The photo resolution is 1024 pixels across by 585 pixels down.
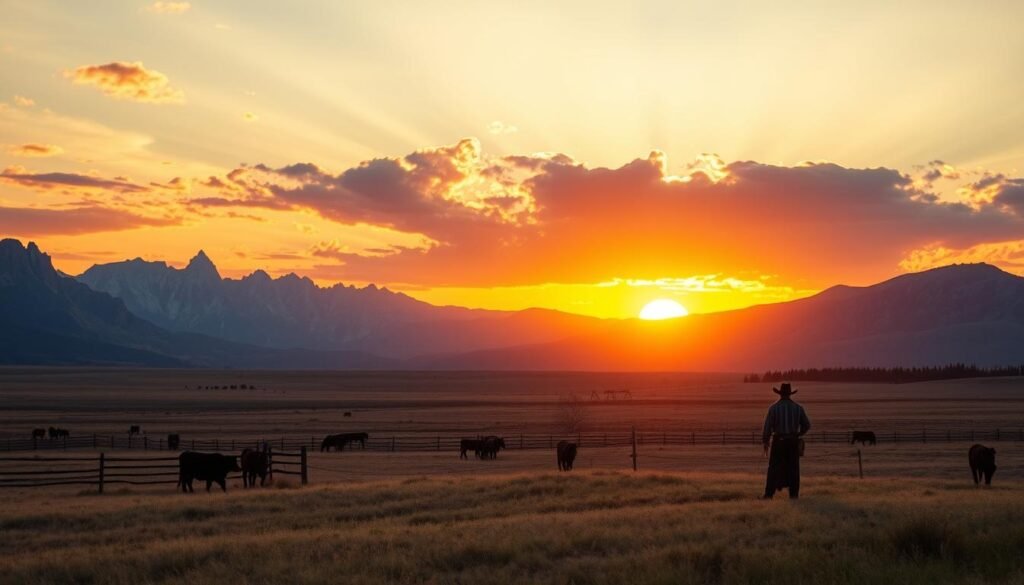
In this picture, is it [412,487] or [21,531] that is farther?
[412,487]

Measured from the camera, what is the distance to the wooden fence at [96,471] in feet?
104

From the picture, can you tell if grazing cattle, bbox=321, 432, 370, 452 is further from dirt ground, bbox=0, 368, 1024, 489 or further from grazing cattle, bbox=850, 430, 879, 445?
grazing cattle, bbox=850, 430, 879, 445

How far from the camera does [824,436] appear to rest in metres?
62.6

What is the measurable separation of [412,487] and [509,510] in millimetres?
5738

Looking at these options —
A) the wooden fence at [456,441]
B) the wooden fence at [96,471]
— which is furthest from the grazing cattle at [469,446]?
the wooden fence at [96,471]

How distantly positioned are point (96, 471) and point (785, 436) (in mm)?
26985

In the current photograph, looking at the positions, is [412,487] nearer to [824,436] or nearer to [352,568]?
[352,568]

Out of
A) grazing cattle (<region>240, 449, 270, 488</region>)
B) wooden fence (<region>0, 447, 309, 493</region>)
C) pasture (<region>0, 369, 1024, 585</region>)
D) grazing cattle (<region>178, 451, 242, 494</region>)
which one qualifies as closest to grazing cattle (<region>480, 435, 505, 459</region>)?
pasture (<region>0, 369, 1024, 585</region>)

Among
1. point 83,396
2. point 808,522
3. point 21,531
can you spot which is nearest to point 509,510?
point 808,522

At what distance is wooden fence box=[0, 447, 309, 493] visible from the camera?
31.8 m

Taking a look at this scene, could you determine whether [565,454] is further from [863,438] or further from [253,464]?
[863,438]

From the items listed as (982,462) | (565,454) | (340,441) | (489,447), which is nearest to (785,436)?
(982,462)

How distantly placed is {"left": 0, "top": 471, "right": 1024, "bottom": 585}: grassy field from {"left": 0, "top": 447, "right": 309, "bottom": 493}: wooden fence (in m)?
9.02

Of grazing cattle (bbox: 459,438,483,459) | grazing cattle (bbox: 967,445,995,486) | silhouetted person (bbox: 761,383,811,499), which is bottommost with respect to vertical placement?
grazing cattle (bbox: 459,438,483,459)
